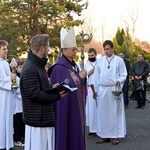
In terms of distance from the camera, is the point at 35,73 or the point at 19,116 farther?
the point at 19,116

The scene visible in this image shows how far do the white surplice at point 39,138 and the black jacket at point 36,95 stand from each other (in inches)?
3.6

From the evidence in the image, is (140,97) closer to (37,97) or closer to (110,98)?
(110,98)

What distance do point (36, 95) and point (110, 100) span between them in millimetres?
3734

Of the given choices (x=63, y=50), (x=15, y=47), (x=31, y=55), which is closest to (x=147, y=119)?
(x=63, y=50)

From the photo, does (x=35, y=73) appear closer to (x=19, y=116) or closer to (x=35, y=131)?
(x=35, y=131)

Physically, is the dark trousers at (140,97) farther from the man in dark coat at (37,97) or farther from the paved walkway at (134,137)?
the man in dark coat at (37,97)

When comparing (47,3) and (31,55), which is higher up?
(47,3)

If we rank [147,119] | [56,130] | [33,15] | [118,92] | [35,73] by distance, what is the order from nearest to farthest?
[35,73]
[56,130]
[118,92]
[147,119]
[33,15]

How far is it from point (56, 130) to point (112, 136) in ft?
10.5

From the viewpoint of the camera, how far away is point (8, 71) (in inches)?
271

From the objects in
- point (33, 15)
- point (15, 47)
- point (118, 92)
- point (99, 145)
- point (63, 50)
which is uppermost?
point (33, 15)

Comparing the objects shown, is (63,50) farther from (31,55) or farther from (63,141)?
(63,141)

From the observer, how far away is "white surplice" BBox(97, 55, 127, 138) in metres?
7.50

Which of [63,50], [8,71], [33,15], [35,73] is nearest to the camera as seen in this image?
[35,73]
